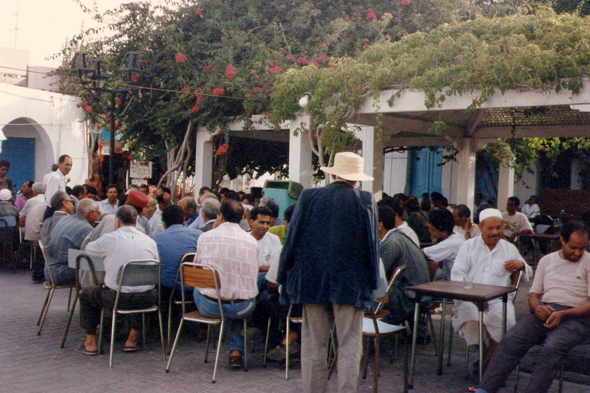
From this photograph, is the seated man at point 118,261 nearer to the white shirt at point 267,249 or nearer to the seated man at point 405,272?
the white shirt at point 267,249

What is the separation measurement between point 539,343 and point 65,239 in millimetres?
4559

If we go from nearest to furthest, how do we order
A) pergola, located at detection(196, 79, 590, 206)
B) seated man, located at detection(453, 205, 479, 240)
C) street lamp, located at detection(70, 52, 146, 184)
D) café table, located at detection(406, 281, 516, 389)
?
café table, located at detection(406, 281, 516, 389)
seated man, located at detection(453, 205, 479, 240)
pergola, located at detection(196, 79, 590, 206)
street lamp, located at detection(70, 52, 146, 184)

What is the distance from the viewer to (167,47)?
A: 14.1 m

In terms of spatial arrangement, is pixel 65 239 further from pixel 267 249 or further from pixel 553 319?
pixel 553 319

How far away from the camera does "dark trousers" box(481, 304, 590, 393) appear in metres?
4.23

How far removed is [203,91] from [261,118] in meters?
1.55

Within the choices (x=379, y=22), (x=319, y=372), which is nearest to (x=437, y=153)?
(x=379, y=22)

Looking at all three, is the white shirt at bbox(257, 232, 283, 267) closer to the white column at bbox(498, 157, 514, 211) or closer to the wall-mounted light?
the wall-mounted light

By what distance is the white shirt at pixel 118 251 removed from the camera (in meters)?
5.32

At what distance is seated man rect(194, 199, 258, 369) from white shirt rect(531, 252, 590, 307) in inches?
90.8

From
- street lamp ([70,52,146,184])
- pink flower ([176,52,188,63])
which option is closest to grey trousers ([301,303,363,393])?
street lamp ([70,52,146,184])

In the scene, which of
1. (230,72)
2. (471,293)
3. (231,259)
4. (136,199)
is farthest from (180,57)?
(471,293)

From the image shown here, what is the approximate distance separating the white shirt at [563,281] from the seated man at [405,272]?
3.42 feet

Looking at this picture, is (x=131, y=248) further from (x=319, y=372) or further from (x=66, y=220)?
(x=319, y=372)
